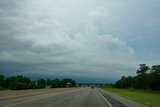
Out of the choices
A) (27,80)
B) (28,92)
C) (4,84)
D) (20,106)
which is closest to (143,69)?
(27,80)

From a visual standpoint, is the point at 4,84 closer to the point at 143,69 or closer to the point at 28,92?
the point at 28,92

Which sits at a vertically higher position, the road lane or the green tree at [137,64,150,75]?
the green tree at [137,64,150,75]

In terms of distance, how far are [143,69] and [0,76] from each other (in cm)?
8964

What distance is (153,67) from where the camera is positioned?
176 m

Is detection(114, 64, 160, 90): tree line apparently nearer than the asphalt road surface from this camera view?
No

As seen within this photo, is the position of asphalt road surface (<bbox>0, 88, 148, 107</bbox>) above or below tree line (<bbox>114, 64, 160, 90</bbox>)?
below

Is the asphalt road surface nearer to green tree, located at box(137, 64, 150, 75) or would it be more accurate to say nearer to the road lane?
the road lane

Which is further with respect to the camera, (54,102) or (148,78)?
(148,78)

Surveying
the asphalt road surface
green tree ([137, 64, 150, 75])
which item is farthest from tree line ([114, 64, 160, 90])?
the asphalt road surface

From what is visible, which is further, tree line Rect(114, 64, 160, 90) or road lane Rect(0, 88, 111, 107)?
tree line Rect(114, 64, 160, 90)

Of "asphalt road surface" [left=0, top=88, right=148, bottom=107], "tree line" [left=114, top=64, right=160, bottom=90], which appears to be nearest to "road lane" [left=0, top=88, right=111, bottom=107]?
"asphalt road surface" [left=0, top=88, right=148, bottom=107]

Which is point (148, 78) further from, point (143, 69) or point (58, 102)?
point (58, 102)

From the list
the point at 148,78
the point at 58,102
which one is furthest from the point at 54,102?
the point at 148,78

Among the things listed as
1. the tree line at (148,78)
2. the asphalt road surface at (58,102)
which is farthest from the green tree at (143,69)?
the asphalt road surface at (58,102)
